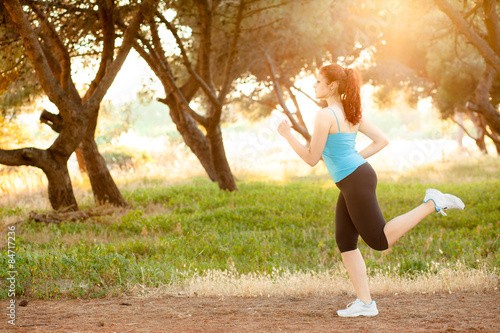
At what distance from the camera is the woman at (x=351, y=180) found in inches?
179

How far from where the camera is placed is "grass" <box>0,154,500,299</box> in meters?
6.22

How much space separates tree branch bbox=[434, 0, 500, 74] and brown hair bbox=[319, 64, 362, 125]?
5.52m

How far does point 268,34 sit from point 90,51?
597 centimetres

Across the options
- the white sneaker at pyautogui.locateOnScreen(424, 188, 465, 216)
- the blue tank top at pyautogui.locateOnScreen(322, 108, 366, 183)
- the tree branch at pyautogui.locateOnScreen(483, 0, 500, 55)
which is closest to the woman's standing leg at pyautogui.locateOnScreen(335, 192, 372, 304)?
the blue tank top at pyautogui.locateOnScreen(322, 108, 366, 183)

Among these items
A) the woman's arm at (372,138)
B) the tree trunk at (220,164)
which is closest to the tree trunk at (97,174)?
the tree trunk at (220,164)

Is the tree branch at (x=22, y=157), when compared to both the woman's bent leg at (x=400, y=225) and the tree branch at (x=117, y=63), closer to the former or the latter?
the tree branch at (x=117, y=63)

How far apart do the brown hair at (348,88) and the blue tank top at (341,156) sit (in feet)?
0.53

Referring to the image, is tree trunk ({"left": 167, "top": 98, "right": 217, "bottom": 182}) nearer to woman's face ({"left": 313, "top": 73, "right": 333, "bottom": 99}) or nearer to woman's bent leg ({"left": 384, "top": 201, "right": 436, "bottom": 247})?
woman's face ({"left": 313, "top": 73, "right": 333, "bottom": 99})

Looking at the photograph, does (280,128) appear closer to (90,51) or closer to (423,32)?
(90,51)

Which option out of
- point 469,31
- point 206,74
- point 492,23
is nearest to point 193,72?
point 206,74

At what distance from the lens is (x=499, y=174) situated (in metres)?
18.1

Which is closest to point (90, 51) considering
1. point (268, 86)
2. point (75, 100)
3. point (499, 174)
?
point (75, 100)

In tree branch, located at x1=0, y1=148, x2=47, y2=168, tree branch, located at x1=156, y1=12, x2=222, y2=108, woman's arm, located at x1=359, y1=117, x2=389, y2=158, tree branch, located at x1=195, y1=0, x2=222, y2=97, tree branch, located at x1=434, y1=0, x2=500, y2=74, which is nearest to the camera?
woman's arm, located at x1=359, y1=117, x2=389, y2=158

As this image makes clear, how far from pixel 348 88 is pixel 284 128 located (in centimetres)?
68
